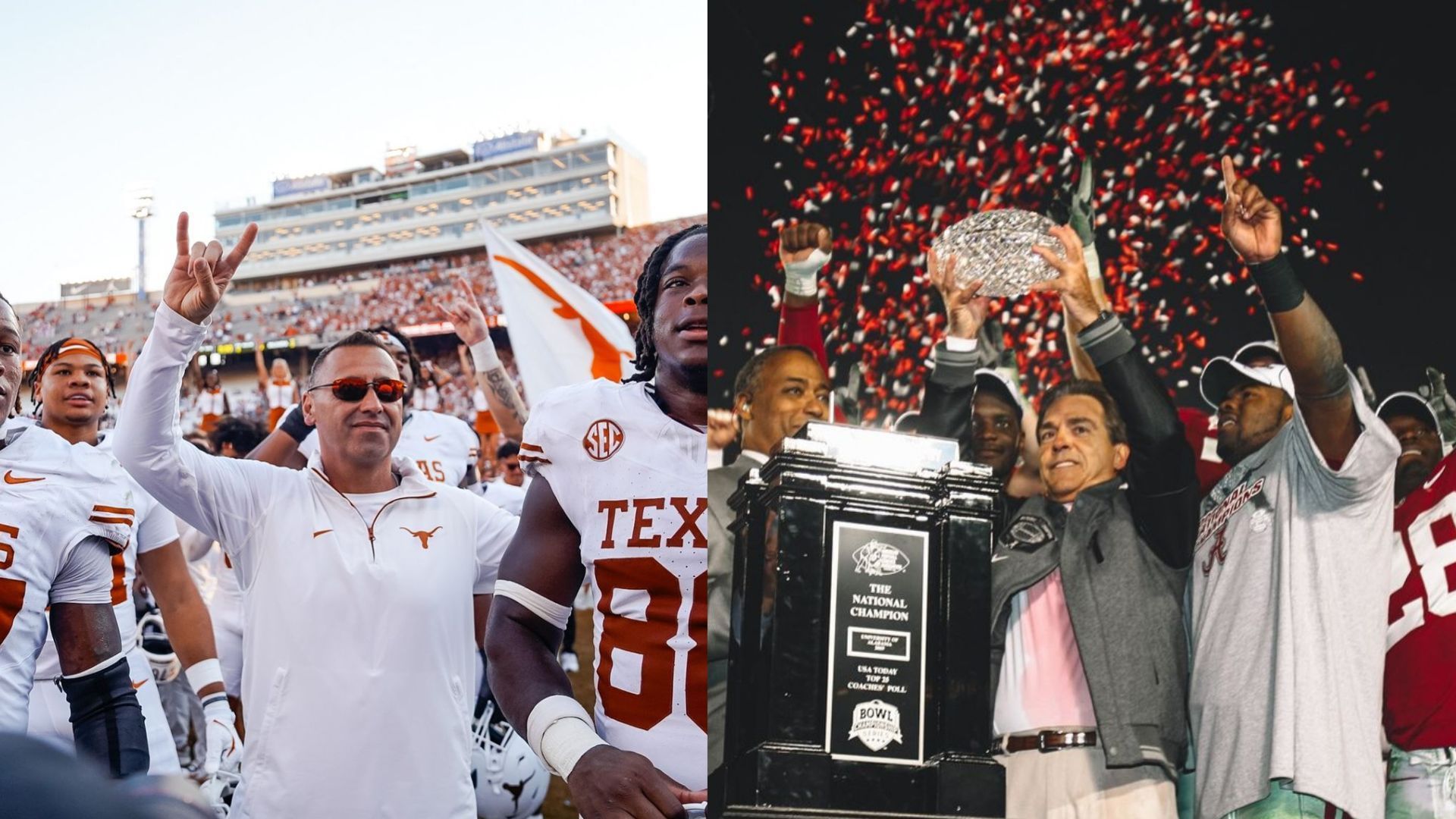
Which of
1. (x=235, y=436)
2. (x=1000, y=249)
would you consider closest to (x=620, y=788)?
(x=1000, y=249)

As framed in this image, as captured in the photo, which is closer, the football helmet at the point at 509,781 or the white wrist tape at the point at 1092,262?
the white wrist tape at the point at 1092,262

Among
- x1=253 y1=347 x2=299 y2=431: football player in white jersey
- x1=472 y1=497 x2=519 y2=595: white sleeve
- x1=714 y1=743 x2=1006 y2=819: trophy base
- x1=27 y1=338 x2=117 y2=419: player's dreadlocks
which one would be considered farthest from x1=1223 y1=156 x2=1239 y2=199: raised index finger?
x1=253 y1=347 x2=299 y2=431: football player in white jersey

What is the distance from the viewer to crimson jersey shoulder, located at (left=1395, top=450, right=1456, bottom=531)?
2695 mm

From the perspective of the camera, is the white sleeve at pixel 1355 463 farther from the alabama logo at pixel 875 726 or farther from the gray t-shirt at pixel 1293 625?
the alabama logo at pixel 875 726

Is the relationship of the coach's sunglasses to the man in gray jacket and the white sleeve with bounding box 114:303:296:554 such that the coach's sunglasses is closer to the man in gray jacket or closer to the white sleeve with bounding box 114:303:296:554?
the white sleeve with bounding box 114:303:296:554

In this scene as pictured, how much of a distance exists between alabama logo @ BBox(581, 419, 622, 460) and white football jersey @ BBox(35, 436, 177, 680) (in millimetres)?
1399

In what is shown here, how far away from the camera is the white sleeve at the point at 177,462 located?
288 cm

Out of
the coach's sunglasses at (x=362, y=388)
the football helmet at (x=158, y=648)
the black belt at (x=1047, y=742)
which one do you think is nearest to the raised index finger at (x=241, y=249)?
the coach's sunglasses at (x=362, y=388)

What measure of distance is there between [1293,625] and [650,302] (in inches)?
53.7

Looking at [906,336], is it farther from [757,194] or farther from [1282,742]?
[1282,742]

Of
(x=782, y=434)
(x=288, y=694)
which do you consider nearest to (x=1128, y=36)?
(x=782, y=434)

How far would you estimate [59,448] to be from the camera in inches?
140

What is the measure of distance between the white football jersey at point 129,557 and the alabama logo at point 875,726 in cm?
200

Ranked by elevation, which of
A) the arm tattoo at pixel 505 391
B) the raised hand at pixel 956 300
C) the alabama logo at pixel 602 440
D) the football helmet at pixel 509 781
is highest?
the raised hand at pixel 956 300
